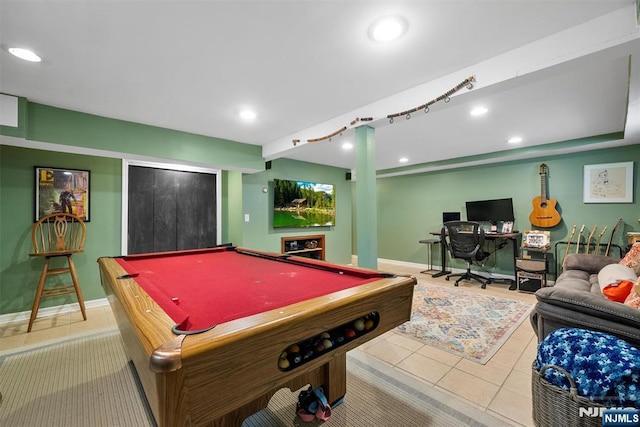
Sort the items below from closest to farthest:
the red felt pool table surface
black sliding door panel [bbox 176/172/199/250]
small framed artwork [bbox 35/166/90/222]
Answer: the red felt pool table surface → small framed artwork [bbox 35/166/90/222] → black sliding door panel [bbox 176/172/199/250]

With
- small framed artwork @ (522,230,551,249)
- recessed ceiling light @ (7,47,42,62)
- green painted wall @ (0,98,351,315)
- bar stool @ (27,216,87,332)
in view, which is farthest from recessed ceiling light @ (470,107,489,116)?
bar stool @ (27,216,87,332)

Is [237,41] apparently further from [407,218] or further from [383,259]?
[383,259]

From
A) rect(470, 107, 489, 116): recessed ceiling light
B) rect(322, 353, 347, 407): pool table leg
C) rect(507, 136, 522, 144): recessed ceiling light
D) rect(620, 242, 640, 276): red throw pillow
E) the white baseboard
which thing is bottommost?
the white baseboard

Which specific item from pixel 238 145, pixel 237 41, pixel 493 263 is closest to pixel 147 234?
pixel 238 145

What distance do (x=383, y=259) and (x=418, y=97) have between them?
4947mm

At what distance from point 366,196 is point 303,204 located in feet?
9.06

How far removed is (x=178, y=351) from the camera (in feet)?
2.35

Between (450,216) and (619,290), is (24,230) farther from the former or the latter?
(450,216)

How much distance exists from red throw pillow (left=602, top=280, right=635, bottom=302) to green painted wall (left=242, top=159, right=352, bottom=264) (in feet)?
14.2

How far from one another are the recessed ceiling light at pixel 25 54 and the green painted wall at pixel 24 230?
180 cm

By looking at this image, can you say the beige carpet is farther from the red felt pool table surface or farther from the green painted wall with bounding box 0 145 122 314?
the green painted wall with bounding box 0 145 122 314

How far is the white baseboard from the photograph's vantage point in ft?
9.97

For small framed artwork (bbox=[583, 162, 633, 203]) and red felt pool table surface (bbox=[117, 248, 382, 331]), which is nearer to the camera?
red felt pool table surface (bbox=[117, 248, 382, 331])

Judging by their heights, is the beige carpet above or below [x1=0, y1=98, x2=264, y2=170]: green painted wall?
below
